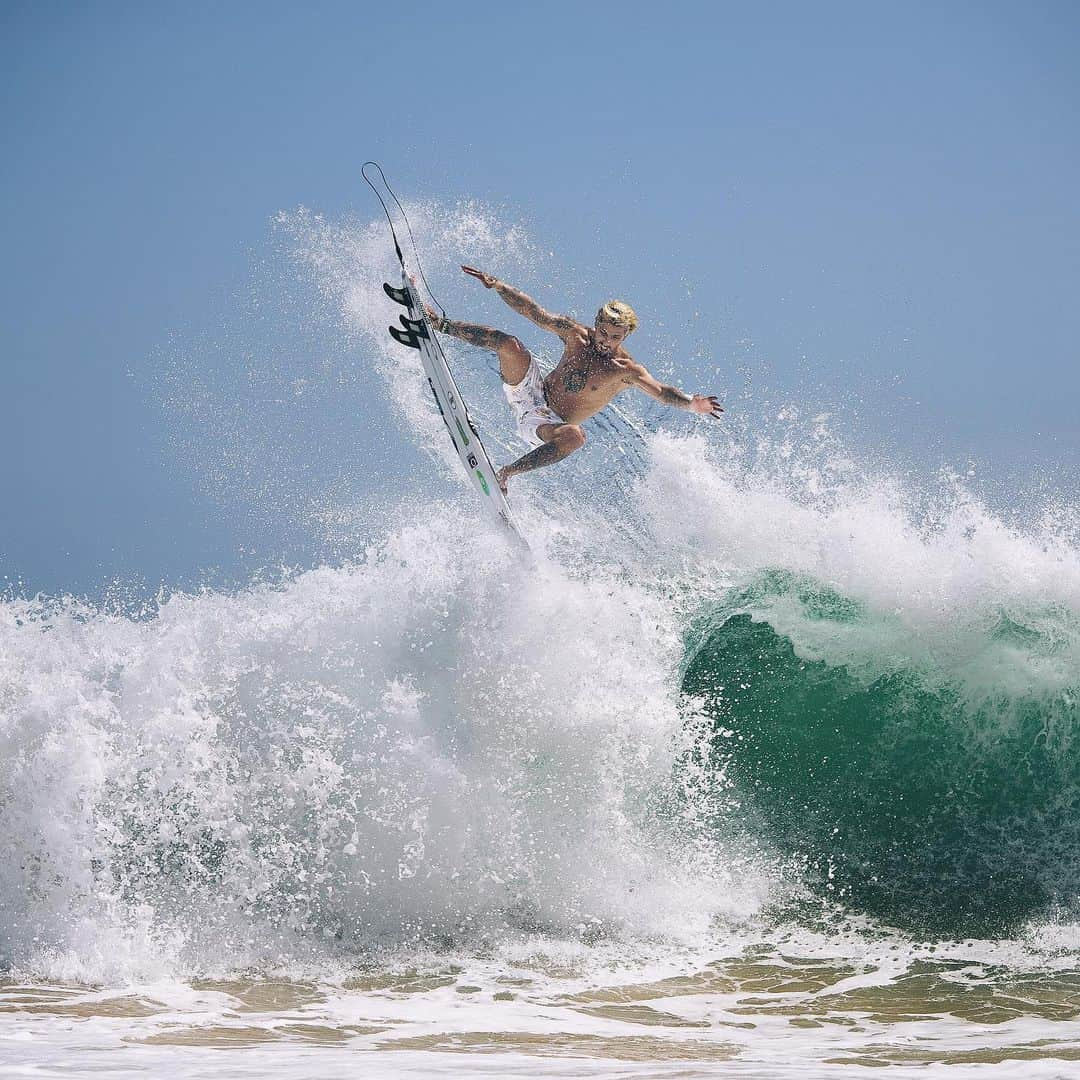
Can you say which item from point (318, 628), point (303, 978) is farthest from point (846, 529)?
point (303, 978)

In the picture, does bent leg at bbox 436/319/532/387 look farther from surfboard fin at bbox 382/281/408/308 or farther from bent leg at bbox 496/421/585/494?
bent leg at bbox 496/421/585/494

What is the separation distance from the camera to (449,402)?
24.7 ft

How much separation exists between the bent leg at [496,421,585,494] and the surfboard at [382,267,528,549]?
0.37 metres

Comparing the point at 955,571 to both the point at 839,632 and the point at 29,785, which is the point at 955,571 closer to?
the point at 839,632

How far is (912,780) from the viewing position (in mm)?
6520

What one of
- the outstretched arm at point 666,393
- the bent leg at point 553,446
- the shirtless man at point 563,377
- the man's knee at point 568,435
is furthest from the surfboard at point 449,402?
the outstretched arm at point 666,393

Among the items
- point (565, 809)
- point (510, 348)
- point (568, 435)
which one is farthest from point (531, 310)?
point (565, 809)

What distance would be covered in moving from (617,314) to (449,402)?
1.52 metres

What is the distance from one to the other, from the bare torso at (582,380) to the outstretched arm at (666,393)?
0.05 metres

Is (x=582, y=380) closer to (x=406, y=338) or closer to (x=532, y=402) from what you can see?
(x=532, y=402)

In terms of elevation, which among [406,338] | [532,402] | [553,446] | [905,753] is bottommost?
[905,753]

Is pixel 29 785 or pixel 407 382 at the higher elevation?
pixel 407 382

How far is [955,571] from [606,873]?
3.41 meters

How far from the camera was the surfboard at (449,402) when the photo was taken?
285 inches
